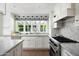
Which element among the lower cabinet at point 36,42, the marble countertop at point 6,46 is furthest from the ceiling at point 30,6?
the marble countertop at point 6,46

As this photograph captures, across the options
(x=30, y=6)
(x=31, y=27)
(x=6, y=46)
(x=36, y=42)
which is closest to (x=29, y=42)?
(x=36, y=42)

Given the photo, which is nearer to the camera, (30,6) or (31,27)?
(30,6)

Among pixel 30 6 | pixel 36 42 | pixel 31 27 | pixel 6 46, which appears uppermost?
pixel 30 6

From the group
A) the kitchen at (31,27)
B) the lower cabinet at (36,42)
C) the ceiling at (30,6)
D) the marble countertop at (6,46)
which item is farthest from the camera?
the lower cabinet at (36,42)

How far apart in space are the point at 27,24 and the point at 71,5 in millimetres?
5705

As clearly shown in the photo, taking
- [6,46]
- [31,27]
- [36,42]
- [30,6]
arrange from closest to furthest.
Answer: [6,46], [30,6], [36,42], [31,27]

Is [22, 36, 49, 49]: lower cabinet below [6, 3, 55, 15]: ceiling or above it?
below

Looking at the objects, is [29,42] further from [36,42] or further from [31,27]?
[31,27]

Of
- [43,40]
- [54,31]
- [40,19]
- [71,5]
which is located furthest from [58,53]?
[40,19]

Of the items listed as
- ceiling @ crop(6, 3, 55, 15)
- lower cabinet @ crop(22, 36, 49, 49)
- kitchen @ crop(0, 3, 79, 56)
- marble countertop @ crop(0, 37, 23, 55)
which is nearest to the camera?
marble countertop @ crop(0, 37, 23, 55)

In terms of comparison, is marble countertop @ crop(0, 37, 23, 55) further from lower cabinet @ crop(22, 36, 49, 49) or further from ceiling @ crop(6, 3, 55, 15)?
lower cabinet @ crop(22, 36, 49, 49)

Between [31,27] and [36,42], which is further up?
[31,27]

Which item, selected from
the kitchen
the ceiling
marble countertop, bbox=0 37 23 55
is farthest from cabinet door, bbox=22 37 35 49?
marble countertop, bbox=0 37 23 55

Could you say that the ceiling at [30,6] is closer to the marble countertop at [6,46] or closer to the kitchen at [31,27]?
the kitchen at [31,27]
